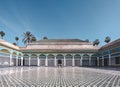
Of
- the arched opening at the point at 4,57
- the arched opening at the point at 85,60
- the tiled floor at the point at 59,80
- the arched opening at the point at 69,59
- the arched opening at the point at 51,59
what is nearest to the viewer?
the tiled floor at the point at 59,80

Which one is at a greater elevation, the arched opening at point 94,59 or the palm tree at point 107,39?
the palm tree at point 107,39

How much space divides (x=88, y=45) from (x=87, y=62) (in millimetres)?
7401

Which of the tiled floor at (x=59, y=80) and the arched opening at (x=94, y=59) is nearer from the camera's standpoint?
the tiled floor at (x=59, y=80)

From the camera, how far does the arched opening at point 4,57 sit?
2953 centimetres

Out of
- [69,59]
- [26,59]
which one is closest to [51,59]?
[69,59]

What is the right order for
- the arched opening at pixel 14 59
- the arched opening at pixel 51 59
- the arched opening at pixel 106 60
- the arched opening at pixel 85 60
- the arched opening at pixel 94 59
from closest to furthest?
the arched opening at pixel 106 60 → the arched opening at pixel 14 59 → the arched opening at pixel 94 59 → the arched opening at pixel 85 60 → the arched opening at pixel 51 59

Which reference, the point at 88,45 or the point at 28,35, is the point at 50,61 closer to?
the point at 88,45

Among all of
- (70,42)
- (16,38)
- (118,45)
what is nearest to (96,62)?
(70,42)

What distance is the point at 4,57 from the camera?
30.9m

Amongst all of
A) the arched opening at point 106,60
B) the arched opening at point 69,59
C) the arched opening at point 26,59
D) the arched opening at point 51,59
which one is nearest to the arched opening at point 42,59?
the arched opening at point 51,59

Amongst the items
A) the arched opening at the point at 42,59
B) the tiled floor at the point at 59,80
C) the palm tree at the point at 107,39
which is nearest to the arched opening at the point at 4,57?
the arched opening at the point at 42,59

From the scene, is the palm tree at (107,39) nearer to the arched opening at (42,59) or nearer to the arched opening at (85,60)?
the arched opening at (85,60)

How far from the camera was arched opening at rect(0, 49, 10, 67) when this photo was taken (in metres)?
29.5

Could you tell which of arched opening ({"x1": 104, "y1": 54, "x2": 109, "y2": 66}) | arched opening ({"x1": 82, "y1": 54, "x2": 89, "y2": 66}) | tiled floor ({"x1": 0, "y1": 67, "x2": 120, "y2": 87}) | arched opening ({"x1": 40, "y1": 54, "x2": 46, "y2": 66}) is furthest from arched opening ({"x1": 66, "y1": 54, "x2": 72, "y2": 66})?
tiled floor ({"x1": 0, "y1": 67, "x2": 120, "y2": 87})
